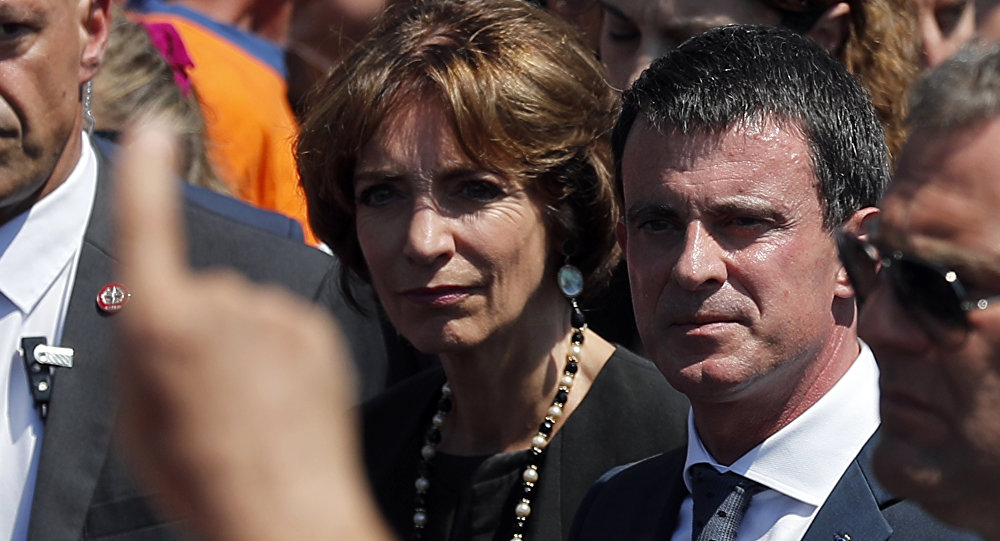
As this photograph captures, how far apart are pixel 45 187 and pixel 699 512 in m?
1.86

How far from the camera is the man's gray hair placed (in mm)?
1808

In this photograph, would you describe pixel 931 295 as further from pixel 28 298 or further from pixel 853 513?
pixel 28 298

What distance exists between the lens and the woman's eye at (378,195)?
3256mm

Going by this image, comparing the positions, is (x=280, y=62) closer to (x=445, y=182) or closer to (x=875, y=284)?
(x=445, y=182)

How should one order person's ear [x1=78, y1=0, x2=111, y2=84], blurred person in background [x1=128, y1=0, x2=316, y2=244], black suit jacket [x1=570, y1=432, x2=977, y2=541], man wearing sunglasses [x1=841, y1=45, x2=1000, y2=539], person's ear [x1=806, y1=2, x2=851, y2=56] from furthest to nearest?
blurred person in background [x1=128, y1=0, x2=316, y2=244]
person's ear [x1=806, y1=2, x2=851, y2=56]
person's ear [x1=78, y1=0, x2=111, y2=84]
black suit jacket [x1=570, y1=432, x2=977, y2=541]
man wearing sunglasses [x1=841, y1=45, x2=1000, y2=539]

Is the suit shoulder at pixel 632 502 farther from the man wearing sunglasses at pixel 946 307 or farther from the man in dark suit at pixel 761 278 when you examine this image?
the man wearing sunglasses at pixel 946 307

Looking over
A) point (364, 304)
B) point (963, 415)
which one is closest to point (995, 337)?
point (963, 415)

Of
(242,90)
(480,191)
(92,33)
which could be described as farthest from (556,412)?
(242,90)

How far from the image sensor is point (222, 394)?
1.16 meters

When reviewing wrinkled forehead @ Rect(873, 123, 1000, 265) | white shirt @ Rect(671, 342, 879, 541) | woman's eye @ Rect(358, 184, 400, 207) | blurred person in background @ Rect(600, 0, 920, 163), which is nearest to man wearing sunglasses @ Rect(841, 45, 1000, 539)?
wrinkled forehead @ Rect(873, 123, 1000, 265)

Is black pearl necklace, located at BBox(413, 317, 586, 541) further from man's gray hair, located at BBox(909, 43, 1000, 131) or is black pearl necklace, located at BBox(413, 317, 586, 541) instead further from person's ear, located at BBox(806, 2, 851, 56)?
man's gray hair, located at BBox(909, 43, 1000, 131)

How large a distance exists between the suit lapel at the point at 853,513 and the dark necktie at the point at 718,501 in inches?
5.6

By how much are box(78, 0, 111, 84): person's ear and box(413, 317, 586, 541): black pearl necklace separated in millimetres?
1206

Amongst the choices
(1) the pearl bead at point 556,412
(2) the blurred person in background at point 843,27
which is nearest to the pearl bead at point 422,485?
(1) the pearl bead at point 556,412
